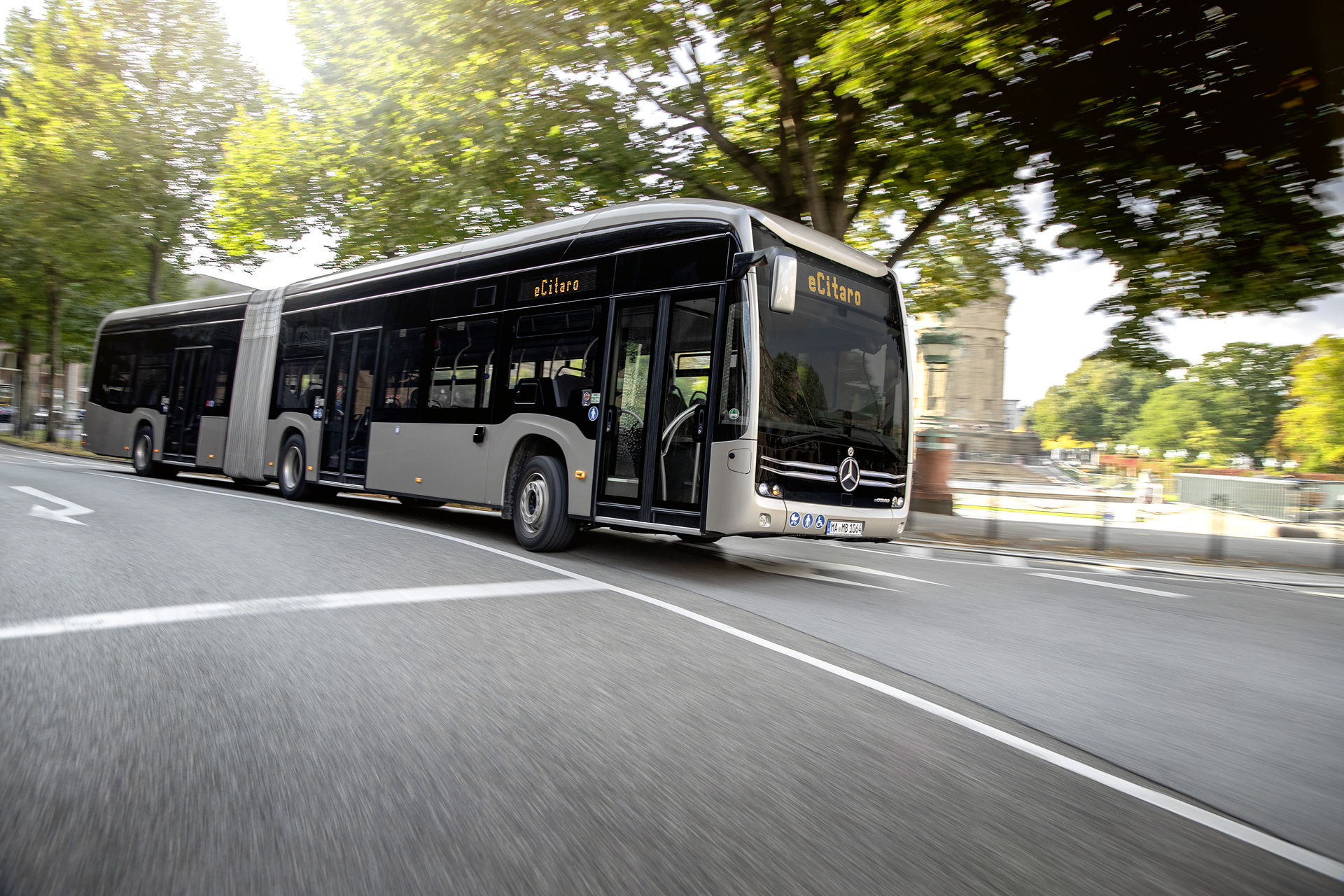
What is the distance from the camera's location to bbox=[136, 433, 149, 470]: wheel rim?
19.2 m

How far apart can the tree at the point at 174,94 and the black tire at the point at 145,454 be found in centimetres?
1143

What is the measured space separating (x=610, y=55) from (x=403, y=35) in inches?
125

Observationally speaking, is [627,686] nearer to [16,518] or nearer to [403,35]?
[16,518]

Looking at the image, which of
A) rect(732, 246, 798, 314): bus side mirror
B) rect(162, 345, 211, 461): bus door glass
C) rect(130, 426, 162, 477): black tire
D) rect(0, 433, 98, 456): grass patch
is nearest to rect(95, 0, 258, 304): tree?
rect(0, 433, 98, 456): grass patch

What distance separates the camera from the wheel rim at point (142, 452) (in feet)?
63.0

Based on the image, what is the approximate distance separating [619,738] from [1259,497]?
16.7m

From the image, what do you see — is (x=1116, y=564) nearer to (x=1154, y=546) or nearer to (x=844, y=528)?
(x=1154, y=546)

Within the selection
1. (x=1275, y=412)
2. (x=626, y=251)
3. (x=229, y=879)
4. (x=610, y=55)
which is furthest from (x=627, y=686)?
(x=1275, y=412)

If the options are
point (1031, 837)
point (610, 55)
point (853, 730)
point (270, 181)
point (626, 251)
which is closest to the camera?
point (1031, 837)

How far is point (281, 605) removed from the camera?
19.4 ft

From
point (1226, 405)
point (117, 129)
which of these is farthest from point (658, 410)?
point (1226, 405)

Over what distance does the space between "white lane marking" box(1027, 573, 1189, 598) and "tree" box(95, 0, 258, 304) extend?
2693cm

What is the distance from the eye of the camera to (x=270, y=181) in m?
17.5

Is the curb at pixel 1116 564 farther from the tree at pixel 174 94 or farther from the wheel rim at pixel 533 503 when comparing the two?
the tree at pixel 174 94
